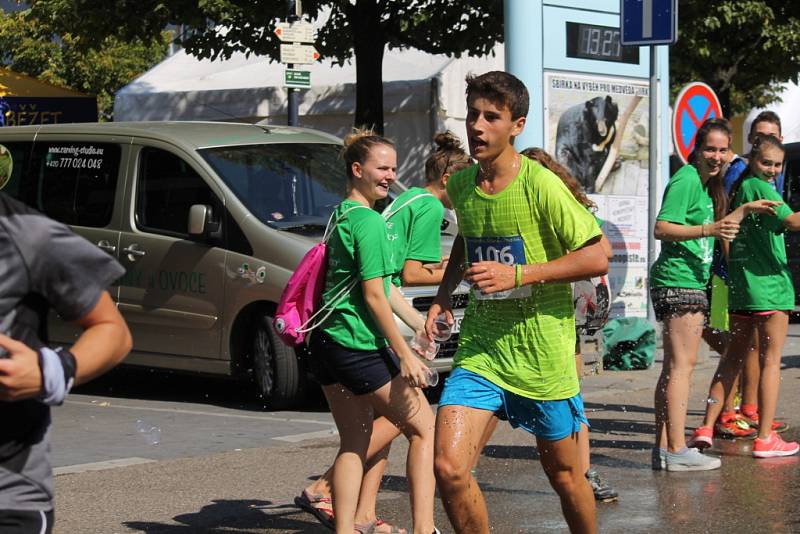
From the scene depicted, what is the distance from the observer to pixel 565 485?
15.0ft

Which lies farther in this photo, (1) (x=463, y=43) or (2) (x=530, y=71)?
(1) (x=463, y=43)

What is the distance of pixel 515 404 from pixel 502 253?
0.50 m

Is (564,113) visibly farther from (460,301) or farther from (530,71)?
(460,301)

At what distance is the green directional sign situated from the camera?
47.6 feet

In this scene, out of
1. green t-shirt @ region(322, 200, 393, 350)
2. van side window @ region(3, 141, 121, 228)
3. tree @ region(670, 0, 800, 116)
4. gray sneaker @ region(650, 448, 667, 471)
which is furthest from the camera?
tree @ region(670, 0, 800, 116)

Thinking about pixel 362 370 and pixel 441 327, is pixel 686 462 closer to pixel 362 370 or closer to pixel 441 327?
pixel 362 370

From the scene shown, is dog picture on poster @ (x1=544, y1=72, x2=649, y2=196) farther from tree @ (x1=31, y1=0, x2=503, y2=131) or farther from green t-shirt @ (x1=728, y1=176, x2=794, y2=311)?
tree @ (x1=31, y1=0, x2=503, y2=131)

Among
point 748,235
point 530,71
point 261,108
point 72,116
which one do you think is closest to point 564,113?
point 530,71

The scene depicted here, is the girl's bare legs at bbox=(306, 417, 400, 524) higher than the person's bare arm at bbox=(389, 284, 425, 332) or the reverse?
the reverse

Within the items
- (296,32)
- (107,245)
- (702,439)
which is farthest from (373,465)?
(296,32)

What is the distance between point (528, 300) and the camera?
4.61m

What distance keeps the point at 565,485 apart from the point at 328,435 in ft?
13.1

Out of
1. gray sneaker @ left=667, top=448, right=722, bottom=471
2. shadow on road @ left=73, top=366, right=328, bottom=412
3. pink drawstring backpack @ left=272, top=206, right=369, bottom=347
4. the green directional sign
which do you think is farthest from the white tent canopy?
pink drawstring backpack @ left=272, top=206, right=369, bottom=347

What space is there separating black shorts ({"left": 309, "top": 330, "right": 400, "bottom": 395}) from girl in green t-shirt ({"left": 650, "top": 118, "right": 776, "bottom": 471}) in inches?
88.9
